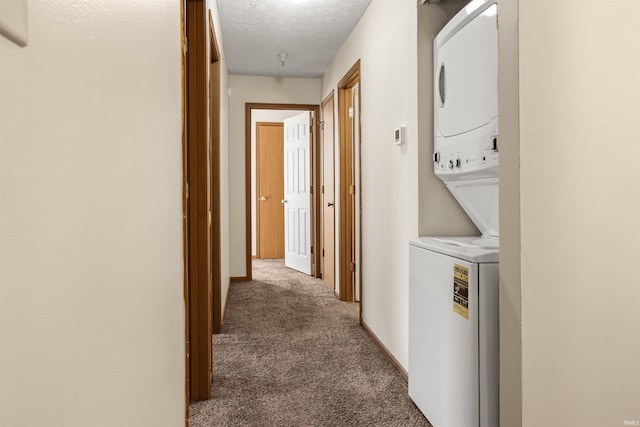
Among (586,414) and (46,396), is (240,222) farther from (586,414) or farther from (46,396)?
(46,396)

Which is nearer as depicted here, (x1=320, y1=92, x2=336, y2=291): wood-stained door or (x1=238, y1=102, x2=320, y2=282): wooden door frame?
(x1=320, y1=92, x2=336, y2=291): wood-stained door

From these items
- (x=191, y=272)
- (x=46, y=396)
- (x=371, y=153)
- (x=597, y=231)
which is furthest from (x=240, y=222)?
(x=46, y=396)

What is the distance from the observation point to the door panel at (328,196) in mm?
4559

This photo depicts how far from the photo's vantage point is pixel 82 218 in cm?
59

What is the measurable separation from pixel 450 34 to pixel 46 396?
1.92 m

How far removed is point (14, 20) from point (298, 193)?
5.27 metres

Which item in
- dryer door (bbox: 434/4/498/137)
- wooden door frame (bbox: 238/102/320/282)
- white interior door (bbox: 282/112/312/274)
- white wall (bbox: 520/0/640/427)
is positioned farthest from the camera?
white interior door (bbox: 282/112/312/274)

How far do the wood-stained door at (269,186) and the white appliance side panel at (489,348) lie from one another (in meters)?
5.45

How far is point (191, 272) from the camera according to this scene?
213 cm

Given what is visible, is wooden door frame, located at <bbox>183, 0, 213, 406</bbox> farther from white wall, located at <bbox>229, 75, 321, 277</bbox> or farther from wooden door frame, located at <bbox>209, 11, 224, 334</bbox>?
white wall, located at <bbox>229, 75, 321, 277</bbox>

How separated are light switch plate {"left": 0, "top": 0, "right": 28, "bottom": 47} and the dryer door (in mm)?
1476

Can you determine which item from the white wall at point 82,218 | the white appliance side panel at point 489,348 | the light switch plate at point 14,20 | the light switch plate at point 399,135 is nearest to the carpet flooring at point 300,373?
the white appliance side panel at point 489,348

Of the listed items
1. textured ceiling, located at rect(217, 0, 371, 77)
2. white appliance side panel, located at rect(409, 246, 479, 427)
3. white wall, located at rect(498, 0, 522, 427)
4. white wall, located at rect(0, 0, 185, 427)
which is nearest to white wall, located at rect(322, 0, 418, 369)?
textured ceiling, located at rect(217, 0, 371, 77)

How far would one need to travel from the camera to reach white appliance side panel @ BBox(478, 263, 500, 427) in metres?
1.50
